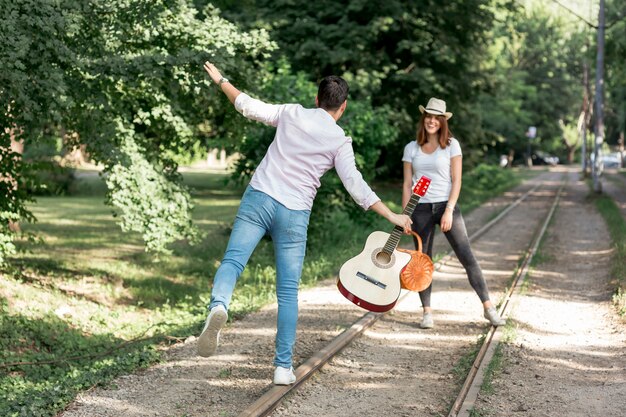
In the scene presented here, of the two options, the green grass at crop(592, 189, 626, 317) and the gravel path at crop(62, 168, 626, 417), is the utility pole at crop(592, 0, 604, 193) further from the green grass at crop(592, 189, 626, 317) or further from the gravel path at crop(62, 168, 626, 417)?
the gravel path at crop(62, 168, 626, 417)

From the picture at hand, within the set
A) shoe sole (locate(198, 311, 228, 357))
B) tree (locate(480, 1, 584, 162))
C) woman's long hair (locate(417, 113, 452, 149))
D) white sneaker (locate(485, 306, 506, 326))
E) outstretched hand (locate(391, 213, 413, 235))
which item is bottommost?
white sneaker (locate(485, 306, 506, 326))

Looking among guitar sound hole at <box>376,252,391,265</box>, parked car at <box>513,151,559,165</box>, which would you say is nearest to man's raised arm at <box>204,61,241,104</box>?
guitar sound hole at <box>376,252,391,265</box>

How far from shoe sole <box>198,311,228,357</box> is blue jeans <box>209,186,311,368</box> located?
124 millimetres

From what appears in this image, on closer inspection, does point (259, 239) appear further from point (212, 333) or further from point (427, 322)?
point (427, 322)

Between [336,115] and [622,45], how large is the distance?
32755 millimetres

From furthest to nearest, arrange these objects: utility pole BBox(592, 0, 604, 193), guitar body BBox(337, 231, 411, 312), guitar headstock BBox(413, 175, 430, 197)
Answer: utility pole BBox(592, 0, 604, 193) → guitar headstock BBox(413, 175, 430, 197) → guitar body BBox(337, 231, 411, 312)

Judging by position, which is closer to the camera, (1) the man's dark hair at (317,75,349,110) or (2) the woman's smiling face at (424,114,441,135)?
(1) the man's dark hair at (317,75,349,110)

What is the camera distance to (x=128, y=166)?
12414mm

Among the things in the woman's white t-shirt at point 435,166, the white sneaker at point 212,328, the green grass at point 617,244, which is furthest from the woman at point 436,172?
the white sneaker at point 212,328

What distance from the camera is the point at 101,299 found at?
13680 mm

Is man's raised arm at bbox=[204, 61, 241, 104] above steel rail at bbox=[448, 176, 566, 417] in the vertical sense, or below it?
above

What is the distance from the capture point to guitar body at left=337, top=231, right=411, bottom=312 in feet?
21.1

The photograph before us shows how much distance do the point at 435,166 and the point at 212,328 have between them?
11.2 feet

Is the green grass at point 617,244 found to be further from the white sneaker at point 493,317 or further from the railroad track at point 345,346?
Answer: the white sneaker at point 493,317
